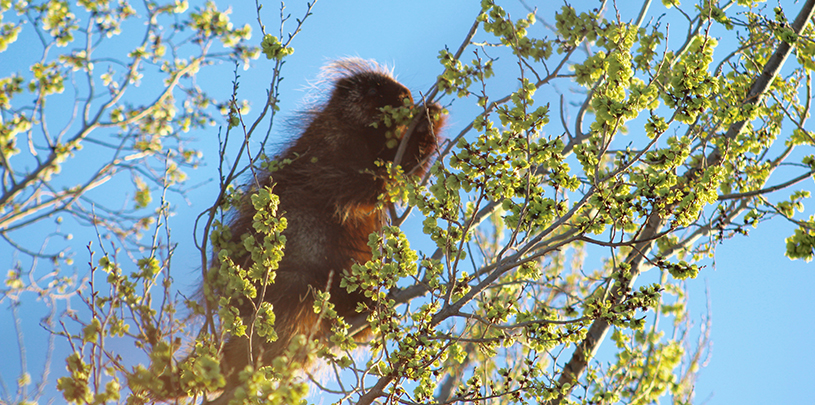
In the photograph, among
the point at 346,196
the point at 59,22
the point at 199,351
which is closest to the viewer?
the point at 199,351

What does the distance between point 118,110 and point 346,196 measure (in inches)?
146

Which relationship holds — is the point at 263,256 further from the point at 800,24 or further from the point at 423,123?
the point at 800,24

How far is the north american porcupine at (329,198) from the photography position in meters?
3.14

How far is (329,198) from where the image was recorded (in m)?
3.57

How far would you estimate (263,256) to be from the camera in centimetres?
201

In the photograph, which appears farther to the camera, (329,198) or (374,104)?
(374,104)

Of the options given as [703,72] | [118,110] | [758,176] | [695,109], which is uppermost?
[758,176]

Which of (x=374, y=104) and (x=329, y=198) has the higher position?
(x=374, y=104)

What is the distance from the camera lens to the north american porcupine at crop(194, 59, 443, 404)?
3.14m

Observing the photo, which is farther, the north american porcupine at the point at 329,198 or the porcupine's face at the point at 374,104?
the porcupine's face at the point at 374,104

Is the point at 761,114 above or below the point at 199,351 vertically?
above

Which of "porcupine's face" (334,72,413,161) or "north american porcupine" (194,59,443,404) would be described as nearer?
"north american porcupine" (194,59,443,404)

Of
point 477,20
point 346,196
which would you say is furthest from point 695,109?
point 346,196

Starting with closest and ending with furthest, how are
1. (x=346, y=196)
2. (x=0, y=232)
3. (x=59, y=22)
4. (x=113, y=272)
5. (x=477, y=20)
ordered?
1. (x=113, y=272)
2. (x=477, y=20)
3. (x=346, y=196)
4. (x=0, y=232)
5. (x=59, y=22)
